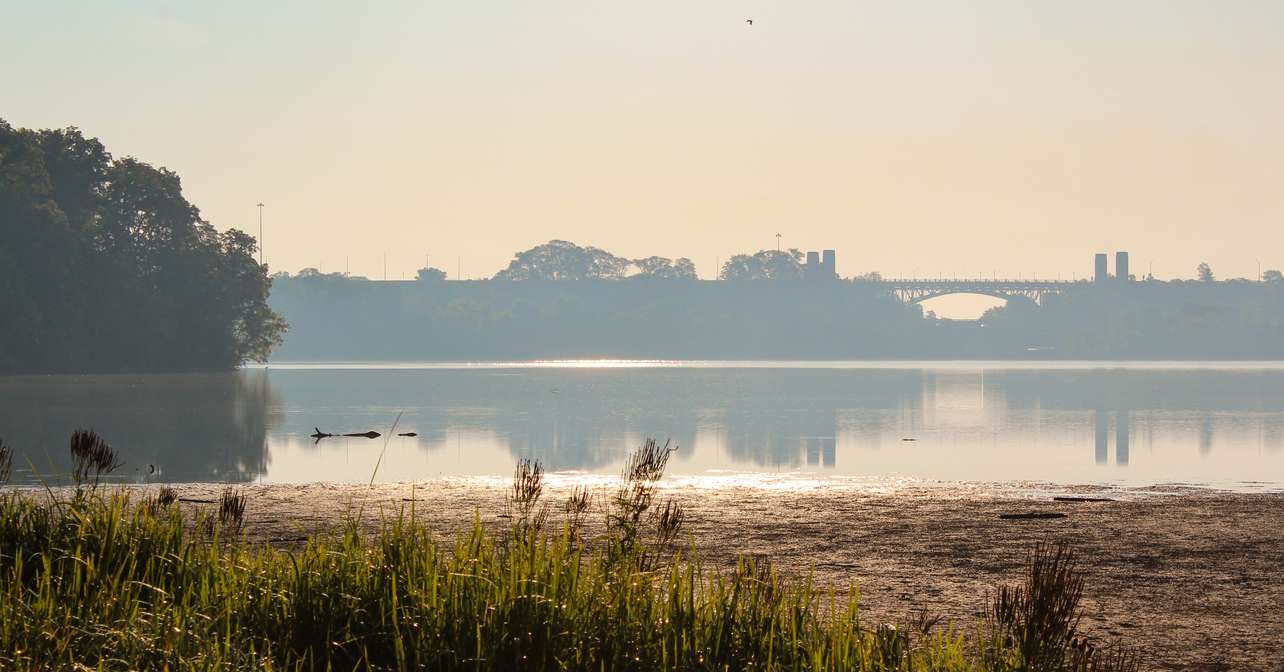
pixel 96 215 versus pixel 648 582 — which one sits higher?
pixel 96 215

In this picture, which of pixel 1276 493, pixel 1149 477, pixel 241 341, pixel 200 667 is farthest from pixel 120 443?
pixel 241 341

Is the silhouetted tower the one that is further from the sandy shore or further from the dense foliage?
the dense foliage

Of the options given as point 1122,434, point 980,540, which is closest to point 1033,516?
point 980,540

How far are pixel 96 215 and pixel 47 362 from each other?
1260cm

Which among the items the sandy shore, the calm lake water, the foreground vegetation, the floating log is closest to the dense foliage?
the calm lake water

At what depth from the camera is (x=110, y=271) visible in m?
100

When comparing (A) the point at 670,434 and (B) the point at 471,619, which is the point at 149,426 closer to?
(A) the point at 670,434

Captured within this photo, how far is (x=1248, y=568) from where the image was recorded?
15297 millimetres

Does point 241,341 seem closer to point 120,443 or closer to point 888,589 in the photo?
point 120,443

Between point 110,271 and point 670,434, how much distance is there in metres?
66.8

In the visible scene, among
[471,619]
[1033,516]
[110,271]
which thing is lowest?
[1033,516]

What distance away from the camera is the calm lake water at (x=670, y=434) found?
30938mm

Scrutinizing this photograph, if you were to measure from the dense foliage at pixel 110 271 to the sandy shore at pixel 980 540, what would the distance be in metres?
74.5

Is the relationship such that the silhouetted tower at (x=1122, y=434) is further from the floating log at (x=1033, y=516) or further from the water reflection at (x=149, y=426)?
the water reflection at (x=149, y=426)
